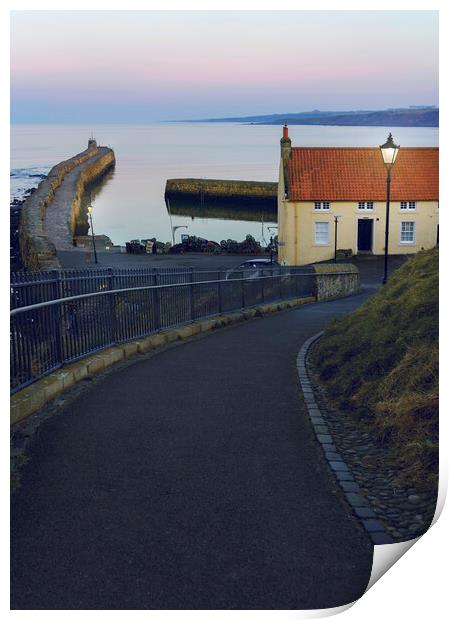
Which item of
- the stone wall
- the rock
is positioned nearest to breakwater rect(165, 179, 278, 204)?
the stone wall

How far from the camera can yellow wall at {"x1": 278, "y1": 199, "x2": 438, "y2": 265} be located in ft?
147

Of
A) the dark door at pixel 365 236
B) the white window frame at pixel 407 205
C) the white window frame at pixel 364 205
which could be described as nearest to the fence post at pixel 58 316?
the white window frame at pixel 364 205

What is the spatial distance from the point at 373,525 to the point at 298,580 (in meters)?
1.00

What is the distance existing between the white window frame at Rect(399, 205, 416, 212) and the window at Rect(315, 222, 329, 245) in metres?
4.96

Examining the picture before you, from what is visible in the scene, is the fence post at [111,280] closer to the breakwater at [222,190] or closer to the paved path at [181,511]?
the paved path at [181,511]

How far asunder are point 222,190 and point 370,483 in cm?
10221

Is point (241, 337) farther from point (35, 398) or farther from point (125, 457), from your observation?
point (125, 457)

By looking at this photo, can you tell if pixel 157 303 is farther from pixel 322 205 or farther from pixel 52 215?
pixel 52 215

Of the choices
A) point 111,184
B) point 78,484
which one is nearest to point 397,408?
point 78,484

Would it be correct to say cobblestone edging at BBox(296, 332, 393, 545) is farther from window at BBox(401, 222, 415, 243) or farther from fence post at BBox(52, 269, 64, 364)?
window at BBox(401, 222, 415, 243)

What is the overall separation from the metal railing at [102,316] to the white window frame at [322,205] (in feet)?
87.1

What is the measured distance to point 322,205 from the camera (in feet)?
147

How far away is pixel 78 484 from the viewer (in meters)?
5.94

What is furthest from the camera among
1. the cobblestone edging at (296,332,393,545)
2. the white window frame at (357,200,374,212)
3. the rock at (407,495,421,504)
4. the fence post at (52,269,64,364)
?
the white window frame at (357,200,374,212)
